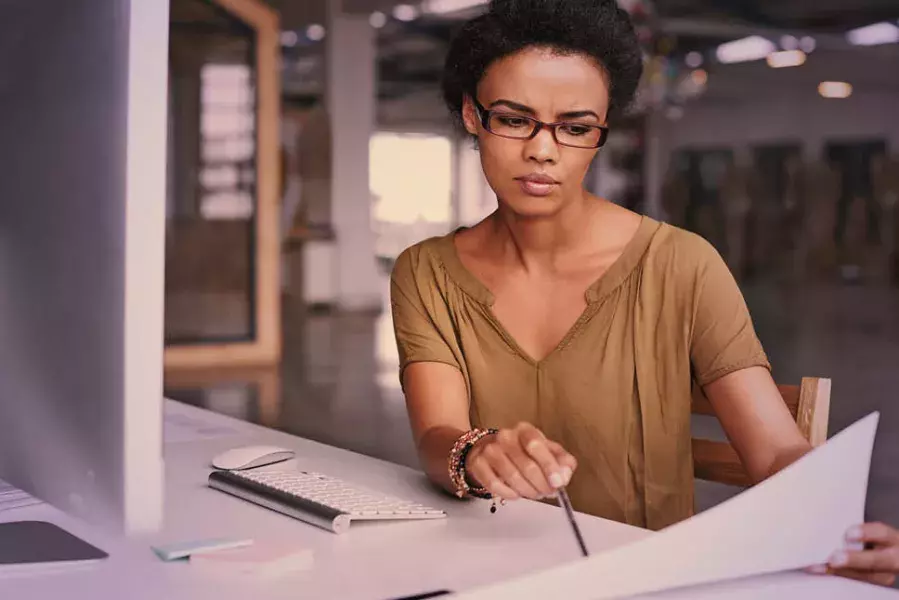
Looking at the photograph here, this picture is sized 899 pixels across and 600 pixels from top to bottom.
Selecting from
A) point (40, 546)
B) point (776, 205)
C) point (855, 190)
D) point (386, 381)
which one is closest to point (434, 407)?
point (40, 546)

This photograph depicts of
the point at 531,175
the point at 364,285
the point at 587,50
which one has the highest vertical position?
the point at 587,50

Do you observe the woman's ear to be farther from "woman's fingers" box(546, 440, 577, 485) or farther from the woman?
"woman's fingers" box(546, 440, 577, 485)

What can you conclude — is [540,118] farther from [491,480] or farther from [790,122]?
[790,122]

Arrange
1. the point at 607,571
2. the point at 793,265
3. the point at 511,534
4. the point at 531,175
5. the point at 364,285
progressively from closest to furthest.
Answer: the point at 607,571, the point at 511,534, the point at 531,175, the point at 364,285, the point at 793,265

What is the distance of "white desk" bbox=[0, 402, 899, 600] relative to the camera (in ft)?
3.02

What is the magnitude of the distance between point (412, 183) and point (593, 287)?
23667mm

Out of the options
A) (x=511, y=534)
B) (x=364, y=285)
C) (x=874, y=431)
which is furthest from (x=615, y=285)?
(x=364, y=285)

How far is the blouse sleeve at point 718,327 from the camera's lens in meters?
1.55

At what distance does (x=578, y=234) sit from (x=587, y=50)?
11.1 inches

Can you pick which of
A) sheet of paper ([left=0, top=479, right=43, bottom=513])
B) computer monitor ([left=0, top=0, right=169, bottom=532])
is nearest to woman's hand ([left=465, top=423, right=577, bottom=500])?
computer monitor ([left=0, top=0, right=169, bottom=532])

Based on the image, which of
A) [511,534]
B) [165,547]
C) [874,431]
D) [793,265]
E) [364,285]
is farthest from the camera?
[793,265]

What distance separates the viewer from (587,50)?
1592mm

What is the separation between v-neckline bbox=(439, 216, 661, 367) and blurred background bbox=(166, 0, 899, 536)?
494 mm

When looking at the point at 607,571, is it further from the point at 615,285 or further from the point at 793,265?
the point at 793,265
